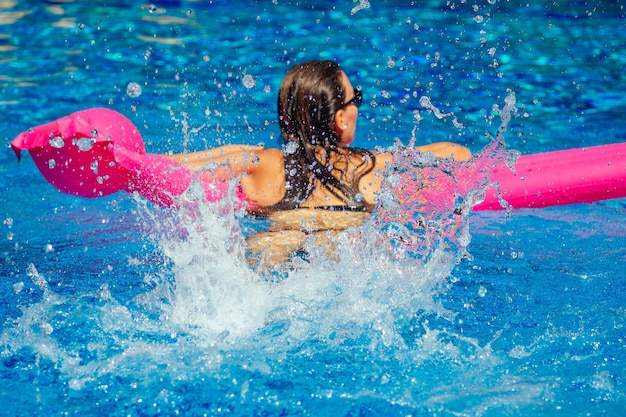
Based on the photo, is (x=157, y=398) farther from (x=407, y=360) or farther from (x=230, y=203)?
(x=230, y=203)

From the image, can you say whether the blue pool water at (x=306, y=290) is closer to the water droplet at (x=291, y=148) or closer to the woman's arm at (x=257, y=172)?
the woman's arm at (x=257, y=172)

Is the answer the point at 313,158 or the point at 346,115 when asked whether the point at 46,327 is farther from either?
the point at 346,115

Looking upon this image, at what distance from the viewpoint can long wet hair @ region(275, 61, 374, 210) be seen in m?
3.04

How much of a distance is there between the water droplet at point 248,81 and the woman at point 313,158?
2.86m

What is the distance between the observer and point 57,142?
122 inches

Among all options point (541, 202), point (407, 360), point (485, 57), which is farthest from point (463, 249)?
point (485, 57)

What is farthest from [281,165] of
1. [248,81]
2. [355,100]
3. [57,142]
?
[248,81]

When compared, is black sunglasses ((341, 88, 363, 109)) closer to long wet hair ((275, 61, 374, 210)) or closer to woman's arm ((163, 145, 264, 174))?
long wet hair ((275, 61, 374, 210))

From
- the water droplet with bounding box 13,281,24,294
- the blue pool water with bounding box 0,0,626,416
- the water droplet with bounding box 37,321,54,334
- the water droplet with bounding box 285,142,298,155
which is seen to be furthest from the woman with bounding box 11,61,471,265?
the water droplet with bounding box 37,321,54,334

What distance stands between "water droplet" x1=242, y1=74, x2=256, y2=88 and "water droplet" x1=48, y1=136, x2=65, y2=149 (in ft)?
9.60

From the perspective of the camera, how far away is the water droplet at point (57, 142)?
10.2 feet

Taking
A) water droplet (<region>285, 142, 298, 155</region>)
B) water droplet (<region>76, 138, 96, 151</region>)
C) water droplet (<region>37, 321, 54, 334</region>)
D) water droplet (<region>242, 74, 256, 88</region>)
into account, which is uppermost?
water droplet (<region>76, 138, 96, 151</region>)

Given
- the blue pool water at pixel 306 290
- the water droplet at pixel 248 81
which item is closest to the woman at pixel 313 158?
the blue pool water at pixel 306 290

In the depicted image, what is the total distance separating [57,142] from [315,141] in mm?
1073
